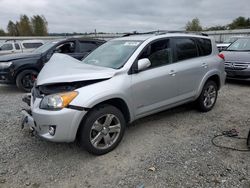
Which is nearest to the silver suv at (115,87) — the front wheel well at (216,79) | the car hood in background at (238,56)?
the front wheel well at (216,79)

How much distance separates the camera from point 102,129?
3.37 metres

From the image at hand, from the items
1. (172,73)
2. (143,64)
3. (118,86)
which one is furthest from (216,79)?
(118,86)

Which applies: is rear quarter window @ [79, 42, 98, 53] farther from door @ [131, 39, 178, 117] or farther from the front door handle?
the front door handle

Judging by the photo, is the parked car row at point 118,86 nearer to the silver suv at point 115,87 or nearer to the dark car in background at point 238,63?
the silver suv at point 115,87

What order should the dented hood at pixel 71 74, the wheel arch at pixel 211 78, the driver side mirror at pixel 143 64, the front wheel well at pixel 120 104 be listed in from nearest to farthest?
the dented hood at pixel 71 74 < the front wheel well at pixel 120 104 < the driver side mirror at pixel 143 64 < the wheel arch at pixel 211 78

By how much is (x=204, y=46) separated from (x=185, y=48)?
69 centimetres

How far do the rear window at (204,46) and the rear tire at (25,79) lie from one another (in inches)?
195

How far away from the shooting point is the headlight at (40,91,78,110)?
3.00 metres

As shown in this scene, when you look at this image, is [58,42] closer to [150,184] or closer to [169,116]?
[169,116]

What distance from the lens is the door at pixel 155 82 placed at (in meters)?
3.74

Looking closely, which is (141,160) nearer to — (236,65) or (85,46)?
(85,46)

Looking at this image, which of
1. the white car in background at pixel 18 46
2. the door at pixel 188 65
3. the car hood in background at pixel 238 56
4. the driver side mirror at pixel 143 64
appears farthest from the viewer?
Result: the white car in background at pixel 18 46

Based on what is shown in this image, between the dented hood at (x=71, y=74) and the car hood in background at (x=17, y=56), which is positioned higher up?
the car hood in background at (x=17, y=56)

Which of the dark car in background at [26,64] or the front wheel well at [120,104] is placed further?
the dark car in background at [26,64]
